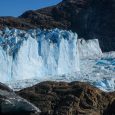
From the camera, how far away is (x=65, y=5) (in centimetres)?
5844

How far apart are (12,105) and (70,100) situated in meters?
2.45

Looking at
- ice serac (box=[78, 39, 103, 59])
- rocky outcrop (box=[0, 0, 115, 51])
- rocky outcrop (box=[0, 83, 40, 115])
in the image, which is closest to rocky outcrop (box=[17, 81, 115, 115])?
rocky outcrop (box=[0, 83, 40, 115])

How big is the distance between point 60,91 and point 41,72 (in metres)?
15.3

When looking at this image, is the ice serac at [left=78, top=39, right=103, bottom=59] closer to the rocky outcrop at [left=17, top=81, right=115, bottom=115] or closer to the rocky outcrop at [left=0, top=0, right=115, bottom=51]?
the rocky outcrop at [left=0, top=0, right=115, bottom=51]

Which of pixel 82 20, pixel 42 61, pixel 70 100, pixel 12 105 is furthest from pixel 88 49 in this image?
pixel 12 105

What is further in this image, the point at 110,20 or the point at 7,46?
the point at 110,20

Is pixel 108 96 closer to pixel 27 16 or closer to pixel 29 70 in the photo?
pixel 29 70

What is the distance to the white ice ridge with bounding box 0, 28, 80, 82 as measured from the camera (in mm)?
20062

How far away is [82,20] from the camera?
51.5 m

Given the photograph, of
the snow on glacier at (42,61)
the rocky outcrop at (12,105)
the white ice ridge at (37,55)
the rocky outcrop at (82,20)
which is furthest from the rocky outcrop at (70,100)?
the rocky outcrop at (82,20)

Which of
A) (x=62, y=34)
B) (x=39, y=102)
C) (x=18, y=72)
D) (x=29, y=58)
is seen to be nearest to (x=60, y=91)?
(x=39, y=102)

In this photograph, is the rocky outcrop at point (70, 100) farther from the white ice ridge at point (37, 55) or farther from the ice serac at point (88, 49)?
the ice serac at point (88, 49)

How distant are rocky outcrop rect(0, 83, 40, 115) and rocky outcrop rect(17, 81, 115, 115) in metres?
2.04

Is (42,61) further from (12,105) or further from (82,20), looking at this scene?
(82,20)
